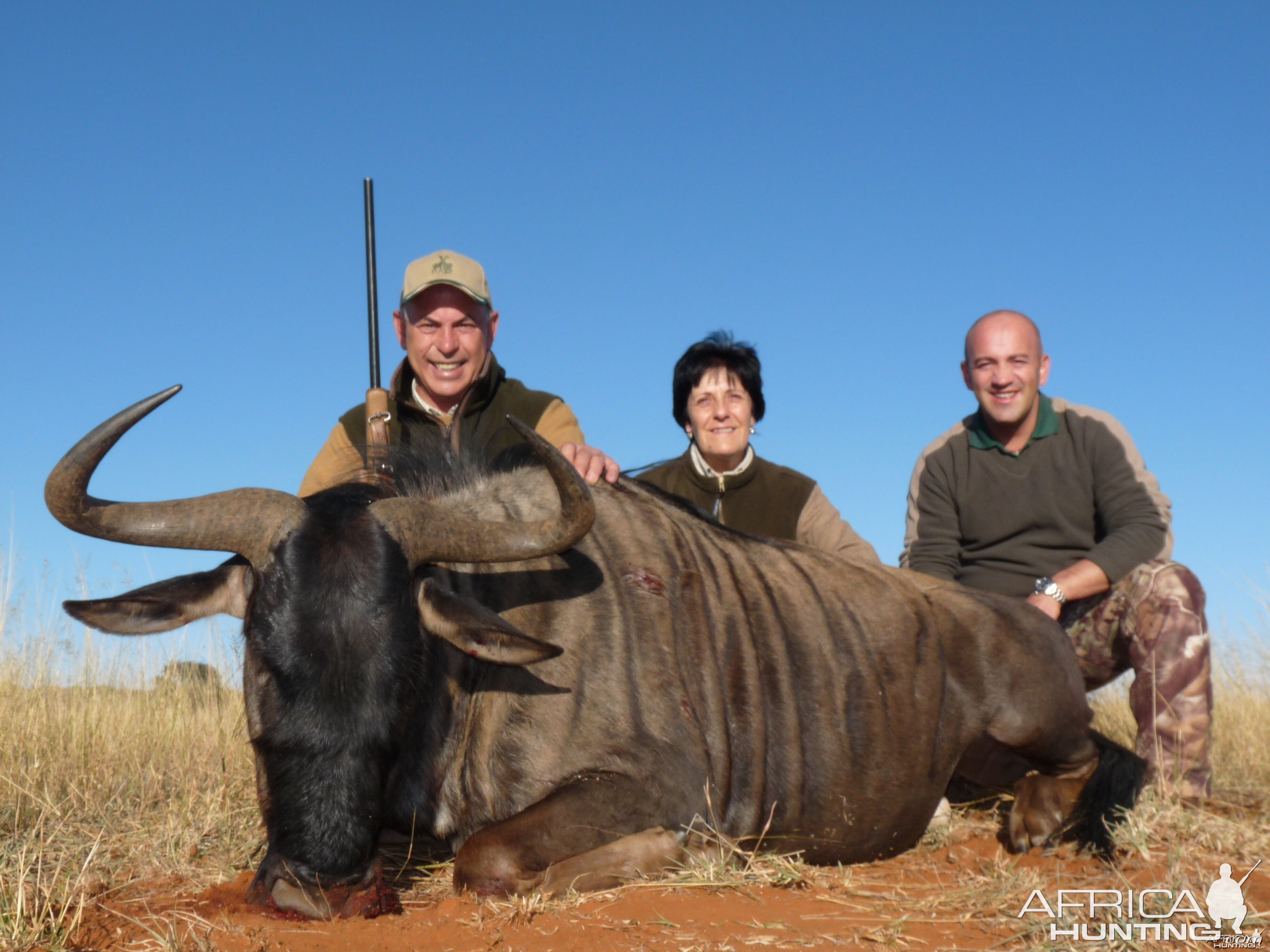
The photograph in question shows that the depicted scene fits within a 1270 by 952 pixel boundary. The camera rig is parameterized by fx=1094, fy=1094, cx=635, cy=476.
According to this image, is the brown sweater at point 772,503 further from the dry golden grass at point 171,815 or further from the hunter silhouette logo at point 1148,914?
the hunter silhouette logo at point 1148,914

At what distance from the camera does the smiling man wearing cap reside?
6.22 metres

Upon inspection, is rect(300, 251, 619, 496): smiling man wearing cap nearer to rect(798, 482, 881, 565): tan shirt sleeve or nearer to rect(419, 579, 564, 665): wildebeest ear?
rect(798, 482, 881, 565): tan shirt sleeve

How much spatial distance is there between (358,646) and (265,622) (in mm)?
313

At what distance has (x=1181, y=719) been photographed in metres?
5.23

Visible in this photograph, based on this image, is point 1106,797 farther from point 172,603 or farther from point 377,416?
point 377,416

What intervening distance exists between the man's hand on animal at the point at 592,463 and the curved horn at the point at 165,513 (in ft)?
4.62

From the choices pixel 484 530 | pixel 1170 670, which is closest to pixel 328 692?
pixel 484 530

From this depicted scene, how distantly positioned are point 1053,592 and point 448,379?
11.3ft

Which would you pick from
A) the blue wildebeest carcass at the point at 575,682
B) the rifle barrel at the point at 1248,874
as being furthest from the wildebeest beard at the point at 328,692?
the rifle barrel at the point at 1248,874

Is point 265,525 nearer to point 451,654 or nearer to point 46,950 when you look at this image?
point 451,654

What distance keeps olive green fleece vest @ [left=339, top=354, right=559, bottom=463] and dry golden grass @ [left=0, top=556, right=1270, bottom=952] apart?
1.88 meters

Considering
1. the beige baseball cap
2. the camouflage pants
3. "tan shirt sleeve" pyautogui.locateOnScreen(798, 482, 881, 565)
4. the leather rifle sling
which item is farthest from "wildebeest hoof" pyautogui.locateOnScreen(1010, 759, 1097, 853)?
the beige baseball cap

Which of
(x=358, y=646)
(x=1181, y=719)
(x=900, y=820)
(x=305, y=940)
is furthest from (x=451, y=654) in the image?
(x=1181, y=719)

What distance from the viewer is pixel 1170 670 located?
17.3ft
